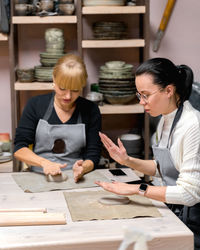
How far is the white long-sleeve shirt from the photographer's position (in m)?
1.71

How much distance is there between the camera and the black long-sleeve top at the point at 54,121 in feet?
8.23

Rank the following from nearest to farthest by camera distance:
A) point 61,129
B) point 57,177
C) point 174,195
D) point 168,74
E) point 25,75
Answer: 1. point 174,195
2. point 168,74
3. point 57,177
4. point 61,129
5. point 25,75

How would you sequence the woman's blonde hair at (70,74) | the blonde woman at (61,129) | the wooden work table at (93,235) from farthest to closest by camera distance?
the blonde woman at (61,129) → the woman's blonde hair at (70,74) → the wooden work table at (93,235)

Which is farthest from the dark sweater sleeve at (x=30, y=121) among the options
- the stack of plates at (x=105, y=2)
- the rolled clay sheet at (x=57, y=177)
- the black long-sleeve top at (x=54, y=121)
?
the stack of plates at (x=105, y=2)

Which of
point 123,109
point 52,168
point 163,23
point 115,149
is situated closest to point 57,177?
point 52,168

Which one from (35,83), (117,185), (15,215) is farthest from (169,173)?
(35,83)

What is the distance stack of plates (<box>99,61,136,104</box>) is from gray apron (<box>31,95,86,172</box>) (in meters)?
0.67

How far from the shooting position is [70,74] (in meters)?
2.35

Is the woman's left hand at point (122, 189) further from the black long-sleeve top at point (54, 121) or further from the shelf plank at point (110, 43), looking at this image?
the shelf plank at point (110, 43)

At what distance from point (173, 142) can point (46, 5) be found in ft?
5.61

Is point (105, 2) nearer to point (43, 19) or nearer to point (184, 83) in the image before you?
point (43, 19)

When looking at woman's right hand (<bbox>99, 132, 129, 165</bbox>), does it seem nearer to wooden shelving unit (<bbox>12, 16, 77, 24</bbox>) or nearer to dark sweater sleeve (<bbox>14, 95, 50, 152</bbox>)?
dark sweater sleeve (<bbox>14, 95, 50, 152</bbox>)

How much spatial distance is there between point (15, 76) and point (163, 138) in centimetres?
161

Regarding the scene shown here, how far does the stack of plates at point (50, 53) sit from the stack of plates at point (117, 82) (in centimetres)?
37
